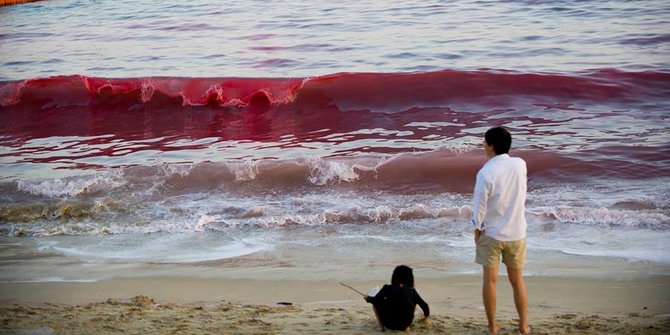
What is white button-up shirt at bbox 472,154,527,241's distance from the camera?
5336mm

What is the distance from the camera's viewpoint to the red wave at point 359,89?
52.8 feet

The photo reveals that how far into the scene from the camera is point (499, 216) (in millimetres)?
5410

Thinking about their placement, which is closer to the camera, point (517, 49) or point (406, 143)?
point (406, 143)

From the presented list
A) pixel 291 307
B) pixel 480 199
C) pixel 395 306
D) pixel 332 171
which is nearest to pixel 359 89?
pixel 332 171

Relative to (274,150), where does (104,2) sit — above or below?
above

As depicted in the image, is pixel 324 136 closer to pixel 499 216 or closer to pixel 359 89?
pixel 359 89

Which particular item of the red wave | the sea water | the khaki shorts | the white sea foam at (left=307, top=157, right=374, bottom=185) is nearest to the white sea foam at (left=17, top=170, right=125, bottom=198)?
the sea water

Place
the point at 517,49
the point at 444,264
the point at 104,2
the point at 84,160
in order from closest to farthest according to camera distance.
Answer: the point at 444,264
the point at 84,160
the point at 517,49
the point at 104,2

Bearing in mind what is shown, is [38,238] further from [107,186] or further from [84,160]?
[84,160]

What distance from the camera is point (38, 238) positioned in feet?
29.6

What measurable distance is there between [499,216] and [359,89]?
11876 mm

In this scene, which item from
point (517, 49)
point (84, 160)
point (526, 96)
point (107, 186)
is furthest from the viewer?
point (517, 49)

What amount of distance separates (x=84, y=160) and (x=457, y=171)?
548 centimetres

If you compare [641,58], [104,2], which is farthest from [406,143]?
[104,2]
